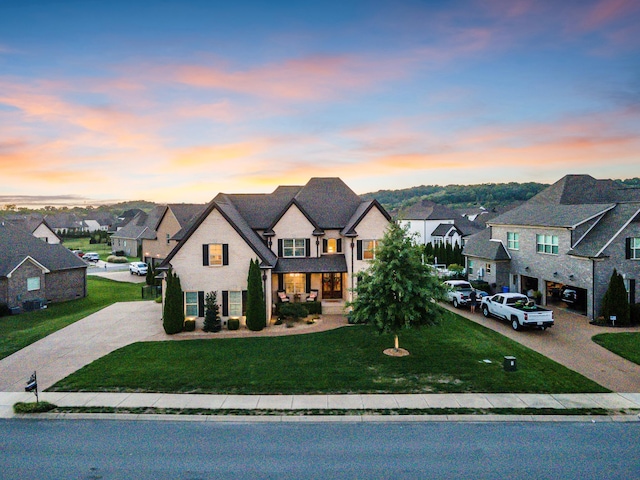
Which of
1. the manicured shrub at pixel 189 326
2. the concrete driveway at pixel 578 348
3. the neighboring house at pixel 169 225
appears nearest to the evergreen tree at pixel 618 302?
the concrete driveway at pixel 578 348

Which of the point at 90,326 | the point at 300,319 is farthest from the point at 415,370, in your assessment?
the point at 90,326

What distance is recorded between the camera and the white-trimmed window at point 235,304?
26.1 m

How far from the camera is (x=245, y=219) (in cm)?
3173

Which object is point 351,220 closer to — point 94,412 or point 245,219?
point 245,219

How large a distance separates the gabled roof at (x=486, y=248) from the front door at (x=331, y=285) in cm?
1465

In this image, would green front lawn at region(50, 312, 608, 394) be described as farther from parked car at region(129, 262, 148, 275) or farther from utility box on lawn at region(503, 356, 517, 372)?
parked car at region(129, 262, 148, 275)

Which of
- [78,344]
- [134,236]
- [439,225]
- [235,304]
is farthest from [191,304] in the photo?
[439,225]

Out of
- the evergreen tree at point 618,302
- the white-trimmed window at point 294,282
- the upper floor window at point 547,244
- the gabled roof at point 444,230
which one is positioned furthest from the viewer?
the gabled roof at point 444,230

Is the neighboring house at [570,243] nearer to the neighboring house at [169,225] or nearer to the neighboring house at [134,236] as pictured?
the neighboring house at [169,225]

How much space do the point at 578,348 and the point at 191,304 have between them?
2257cm

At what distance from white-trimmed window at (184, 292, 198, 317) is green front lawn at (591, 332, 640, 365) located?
23714mm

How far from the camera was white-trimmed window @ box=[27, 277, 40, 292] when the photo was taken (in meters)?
33.3

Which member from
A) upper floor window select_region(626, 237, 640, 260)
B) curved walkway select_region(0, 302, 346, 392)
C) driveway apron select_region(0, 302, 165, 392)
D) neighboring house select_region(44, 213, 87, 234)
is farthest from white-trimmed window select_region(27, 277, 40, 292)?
neighboring house select_region(44, 213, 87, 234)

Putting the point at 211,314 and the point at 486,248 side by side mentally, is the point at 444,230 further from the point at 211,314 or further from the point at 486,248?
the point at 211,314
